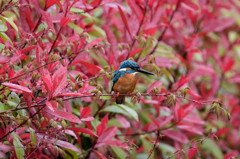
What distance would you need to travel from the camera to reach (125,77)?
243cm

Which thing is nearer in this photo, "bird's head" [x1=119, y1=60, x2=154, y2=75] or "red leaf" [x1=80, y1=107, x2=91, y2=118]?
"red leaf" [x1=80, y1=107, x2=91, y2=118]

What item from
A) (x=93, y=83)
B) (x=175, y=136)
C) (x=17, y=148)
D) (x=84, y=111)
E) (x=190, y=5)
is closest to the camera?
(x=17, y=148)

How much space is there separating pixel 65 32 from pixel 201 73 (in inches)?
72.9

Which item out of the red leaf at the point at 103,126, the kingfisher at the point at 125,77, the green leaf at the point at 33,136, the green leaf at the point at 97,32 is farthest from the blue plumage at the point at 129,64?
the green leaf at the point at 33,136

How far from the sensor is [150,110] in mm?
3307

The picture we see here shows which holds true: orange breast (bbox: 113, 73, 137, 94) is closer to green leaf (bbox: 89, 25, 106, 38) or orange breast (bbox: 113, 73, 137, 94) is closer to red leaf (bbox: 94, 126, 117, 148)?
red leaf (bbox: 94, 126, 117, 148)

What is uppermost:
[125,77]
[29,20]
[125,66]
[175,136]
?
[29,20]

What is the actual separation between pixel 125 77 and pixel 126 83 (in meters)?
0.08

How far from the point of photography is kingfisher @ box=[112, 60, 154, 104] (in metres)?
2.33

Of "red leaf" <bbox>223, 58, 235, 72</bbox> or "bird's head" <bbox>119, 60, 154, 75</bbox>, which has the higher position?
"bird's head" <bbox>119, 60, 154, 75</bbox>

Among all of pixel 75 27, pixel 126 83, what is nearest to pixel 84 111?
pixel 126 83

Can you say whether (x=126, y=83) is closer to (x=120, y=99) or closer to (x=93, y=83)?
(x=120, y=99)

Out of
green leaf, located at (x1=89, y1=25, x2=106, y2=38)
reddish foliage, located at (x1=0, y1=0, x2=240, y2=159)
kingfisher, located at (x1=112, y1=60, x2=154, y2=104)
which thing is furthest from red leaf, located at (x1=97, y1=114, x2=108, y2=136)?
green leaf, located at (x1=89, y1=25, x2=106, y2=38)

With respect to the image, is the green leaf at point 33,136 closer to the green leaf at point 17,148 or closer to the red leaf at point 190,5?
the green leaf at point 17,148
